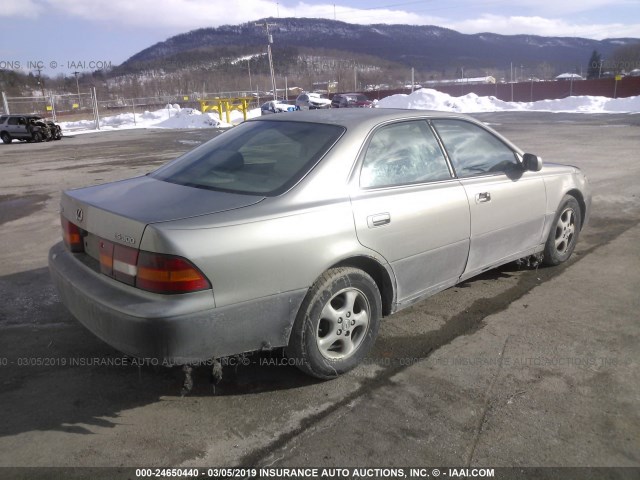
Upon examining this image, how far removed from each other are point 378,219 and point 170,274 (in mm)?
1281

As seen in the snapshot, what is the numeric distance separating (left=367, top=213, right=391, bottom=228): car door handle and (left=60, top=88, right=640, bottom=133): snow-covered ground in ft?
109

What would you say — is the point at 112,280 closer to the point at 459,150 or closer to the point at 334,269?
the point at 334,269

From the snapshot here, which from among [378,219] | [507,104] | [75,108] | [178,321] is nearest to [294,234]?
[378,219]

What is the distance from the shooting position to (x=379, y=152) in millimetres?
3426

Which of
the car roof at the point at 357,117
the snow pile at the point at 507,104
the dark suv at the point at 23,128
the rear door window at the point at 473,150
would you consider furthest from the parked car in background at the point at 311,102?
the car roof at the point at 357,117

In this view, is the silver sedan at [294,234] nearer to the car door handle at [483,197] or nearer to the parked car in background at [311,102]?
the car door handle at [483,197]

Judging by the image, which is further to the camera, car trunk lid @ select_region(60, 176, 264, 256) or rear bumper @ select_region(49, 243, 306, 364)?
car trunk lid @ select_region(60, 176, 264, 256)

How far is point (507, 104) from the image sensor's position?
42.1 meters

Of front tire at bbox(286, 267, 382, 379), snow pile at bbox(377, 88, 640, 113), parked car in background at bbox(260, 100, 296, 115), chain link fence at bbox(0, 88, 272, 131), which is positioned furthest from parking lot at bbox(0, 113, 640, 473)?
chain link fence at bbox(0, 88, 272, 131)

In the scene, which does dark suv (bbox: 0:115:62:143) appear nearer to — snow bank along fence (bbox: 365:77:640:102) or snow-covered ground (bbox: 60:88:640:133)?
snow-covered ground (bbox: 60:88:640:133)

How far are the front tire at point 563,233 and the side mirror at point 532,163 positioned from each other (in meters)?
0.73

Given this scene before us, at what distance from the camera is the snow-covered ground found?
35.7 meters

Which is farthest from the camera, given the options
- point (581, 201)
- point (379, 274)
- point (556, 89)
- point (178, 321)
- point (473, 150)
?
point (556, 89)

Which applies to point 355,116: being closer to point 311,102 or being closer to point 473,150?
point 473,150
